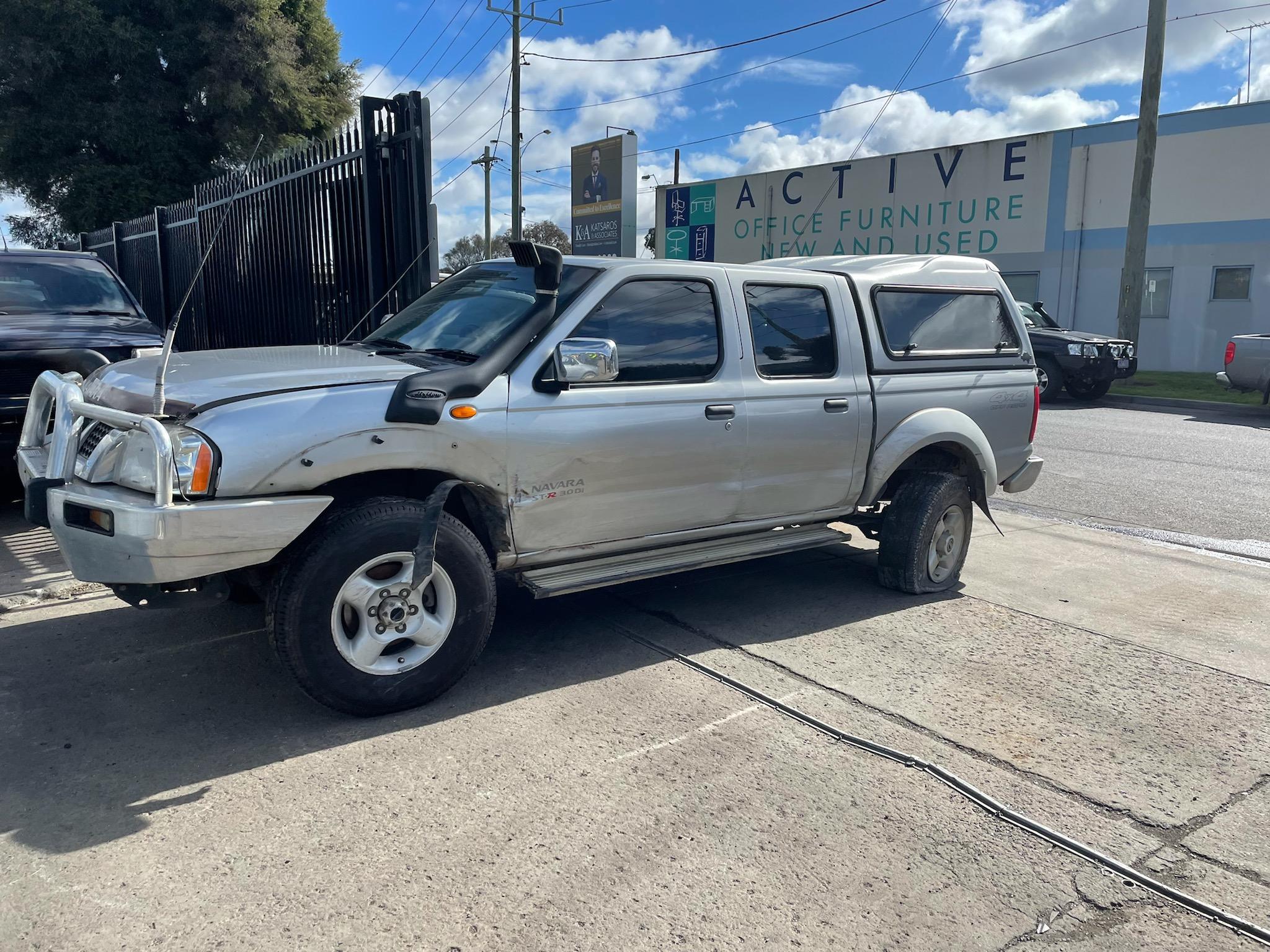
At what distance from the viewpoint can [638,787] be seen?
3301mm

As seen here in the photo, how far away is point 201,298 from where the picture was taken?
12008 mm

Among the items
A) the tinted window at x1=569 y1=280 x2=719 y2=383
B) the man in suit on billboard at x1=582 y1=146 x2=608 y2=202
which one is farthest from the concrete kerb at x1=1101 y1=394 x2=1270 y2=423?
the man in suit on billboard at x1=582 y1=146 x2=608 y2=202

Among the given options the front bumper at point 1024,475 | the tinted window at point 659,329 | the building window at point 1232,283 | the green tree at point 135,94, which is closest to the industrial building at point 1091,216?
the building window at point 1232,283

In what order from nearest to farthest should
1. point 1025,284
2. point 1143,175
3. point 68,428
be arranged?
1. point 68,428
2. point 1143,175
3. point 1025,284

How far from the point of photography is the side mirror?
404cm

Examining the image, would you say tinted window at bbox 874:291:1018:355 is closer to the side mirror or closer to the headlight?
the side mirror

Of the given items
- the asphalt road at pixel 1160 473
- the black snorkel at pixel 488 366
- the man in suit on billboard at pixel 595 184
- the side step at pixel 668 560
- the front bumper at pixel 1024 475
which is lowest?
the asphalt road at pixel 1160 473

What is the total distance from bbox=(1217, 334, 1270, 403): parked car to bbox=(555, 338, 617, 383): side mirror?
15024mm

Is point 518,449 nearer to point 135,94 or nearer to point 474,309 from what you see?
point 474,309

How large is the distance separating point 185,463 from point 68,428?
0.91 metres

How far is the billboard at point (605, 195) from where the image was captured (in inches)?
1294

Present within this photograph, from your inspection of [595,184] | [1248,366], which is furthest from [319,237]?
[595,184]

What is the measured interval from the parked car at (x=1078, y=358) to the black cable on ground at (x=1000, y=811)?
559 inches

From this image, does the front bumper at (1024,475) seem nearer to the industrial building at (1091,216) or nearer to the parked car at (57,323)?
the parked car at (57,323)
